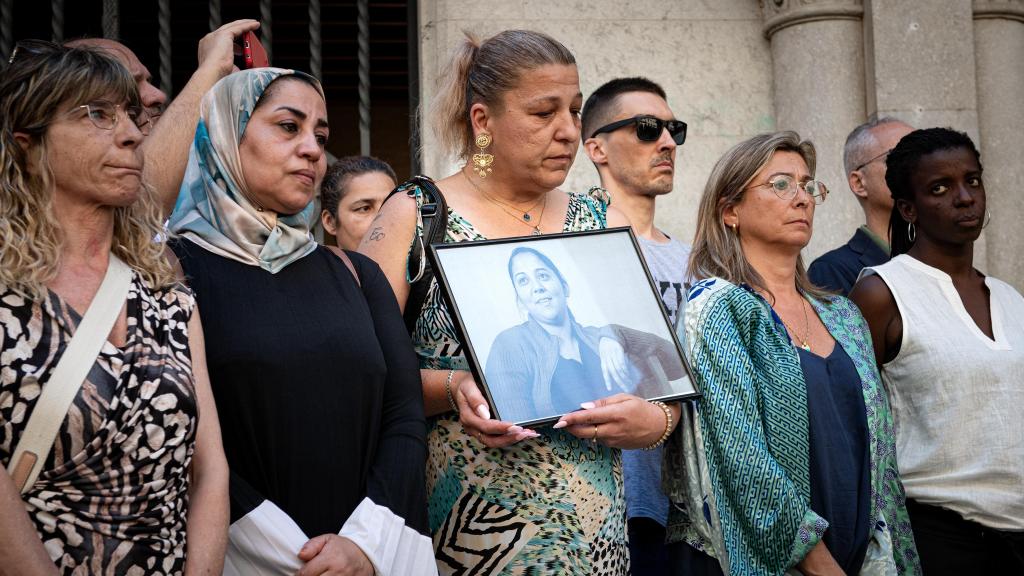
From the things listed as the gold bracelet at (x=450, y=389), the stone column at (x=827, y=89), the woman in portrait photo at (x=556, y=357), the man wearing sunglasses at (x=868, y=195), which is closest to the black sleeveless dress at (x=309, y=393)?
the gold bracelet at (x=450, y=389)

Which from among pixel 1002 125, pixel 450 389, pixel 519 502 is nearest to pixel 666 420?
pixel 519 502

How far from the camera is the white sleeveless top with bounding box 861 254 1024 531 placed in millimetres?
3469

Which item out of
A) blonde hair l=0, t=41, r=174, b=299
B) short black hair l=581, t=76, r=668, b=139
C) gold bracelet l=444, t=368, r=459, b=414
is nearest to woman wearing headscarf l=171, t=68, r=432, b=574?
gold bracelet l=444, t=368, r=459, b=414

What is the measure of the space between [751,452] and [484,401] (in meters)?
0.81

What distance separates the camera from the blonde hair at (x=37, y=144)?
221cm

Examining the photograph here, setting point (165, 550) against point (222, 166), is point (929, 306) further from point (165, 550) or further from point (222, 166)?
point (165, 550)

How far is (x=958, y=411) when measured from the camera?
3.50m

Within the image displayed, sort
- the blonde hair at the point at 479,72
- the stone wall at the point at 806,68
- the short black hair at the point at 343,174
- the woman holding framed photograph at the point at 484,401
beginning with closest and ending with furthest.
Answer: the woman holding framed photograph at the point at 484,401
the blonde hair at the point at 479,72
the short black hair at the point at 343,174
the stone wall at the point at 806,68

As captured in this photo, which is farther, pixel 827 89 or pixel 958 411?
pixel 827 89

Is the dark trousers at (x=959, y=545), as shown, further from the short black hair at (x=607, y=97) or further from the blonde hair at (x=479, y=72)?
the short black hair at (x=607, y=97)

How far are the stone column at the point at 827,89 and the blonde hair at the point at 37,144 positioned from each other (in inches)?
154

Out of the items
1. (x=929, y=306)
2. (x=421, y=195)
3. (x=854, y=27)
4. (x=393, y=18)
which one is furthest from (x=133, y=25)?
(x=929, y=306)

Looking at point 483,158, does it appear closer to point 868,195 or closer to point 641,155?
point 641,155

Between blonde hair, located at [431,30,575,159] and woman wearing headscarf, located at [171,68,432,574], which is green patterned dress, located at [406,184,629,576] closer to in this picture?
woman wearing headscarf, located at [171,68,432,574]
